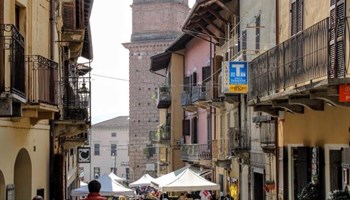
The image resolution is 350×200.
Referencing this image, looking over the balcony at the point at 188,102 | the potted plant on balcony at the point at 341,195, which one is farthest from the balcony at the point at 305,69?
the balcony at the point at 188,102

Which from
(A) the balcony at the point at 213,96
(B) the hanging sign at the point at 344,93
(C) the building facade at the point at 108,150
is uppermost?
(A) the balcony at the point at 213,96

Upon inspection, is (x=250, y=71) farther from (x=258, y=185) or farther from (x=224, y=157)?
(x=224, y=157)

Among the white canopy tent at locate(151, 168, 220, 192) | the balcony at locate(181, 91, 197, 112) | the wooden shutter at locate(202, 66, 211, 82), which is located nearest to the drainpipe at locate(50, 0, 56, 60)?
the white canopy tent at locate(151, 168, 220, 192)

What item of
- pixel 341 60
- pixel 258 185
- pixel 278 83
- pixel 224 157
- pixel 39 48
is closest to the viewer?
pixel 341 60

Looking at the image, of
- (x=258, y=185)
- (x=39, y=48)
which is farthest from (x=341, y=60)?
(x=258, y=185)

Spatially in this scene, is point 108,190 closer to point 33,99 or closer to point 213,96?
point 213,96

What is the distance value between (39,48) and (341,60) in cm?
767

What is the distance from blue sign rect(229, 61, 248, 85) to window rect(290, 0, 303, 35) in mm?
4017

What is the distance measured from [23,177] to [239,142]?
11498 millimetres

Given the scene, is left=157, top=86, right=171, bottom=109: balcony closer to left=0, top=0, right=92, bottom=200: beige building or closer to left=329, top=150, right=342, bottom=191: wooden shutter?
left=0, top=0, right=92, bottom=200: beige building

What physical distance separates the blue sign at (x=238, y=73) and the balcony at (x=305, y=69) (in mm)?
3172

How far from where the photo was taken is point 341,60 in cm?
1232

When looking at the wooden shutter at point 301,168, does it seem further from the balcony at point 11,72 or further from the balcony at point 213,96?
the balcony at point 213,96

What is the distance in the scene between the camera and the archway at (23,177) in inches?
672
